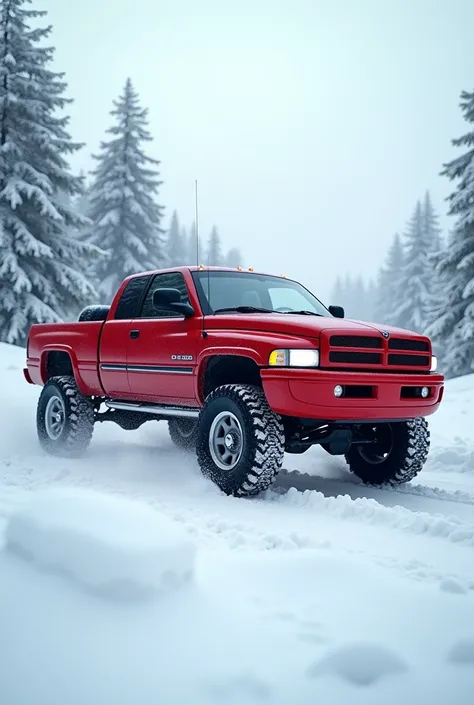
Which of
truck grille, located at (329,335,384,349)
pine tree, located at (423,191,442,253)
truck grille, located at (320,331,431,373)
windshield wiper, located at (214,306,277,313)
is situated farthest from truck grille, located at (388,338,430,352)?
pine tree, located at (423,191,442,253)

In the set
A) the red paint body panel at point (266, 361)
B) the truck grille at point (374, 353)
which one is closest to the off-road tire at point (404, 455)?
the red paint body panel at point (266, 361)

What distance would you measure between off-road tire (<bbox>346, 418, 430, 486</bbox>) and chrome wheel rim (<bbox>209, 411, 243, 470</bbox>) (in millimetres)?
1676

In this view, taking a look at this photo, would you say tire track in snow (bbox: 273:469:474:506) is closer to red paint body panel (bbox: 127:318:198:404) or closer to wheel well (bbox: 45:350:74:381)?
red paint body panel (bbox: 127:318:198:404)

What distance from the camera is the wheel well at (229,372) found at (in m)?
5.55

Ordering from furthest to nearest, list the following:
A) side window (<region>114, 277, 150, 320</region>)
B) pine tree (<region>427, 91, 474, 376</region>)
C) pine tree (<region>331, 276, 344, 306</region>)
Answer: pine tree (<region>331, 276, 344, 306</region>)
pine tree (<region>427, 91, 474, 376</region>)
side window (<region>114, 277, 150, 320</region>)

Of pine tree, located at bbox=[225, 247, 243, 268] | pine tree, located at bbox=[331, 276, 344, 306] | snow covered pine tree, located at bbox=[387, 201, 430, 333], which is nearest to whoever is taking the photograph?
snow covered pine tree, located at bbox=[387, 201, 430, 333]

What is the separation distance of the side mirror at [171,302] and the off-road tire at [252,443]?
0.90 m

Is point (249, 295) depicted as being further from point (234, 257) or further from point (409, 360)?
point (234, 257)

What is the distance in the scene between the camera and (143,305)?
6.73 m

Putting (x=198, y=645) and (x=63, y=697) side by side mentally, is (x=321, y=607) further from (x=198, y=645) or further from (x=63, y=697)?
(x=63, y=697)

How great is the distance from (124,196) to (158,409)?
75.6 feet

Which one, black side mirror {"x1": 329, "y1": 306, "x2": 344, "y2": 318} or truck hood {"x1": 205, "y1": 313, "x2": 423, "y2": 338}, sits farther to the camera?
black side mirror {"x1": 329, "y1": 306, "x2": 344, "y2": 318}

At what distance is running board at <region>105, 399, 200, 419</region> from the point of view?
5.86 m

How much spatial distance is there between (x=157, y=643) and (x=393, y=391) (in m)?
3.28
